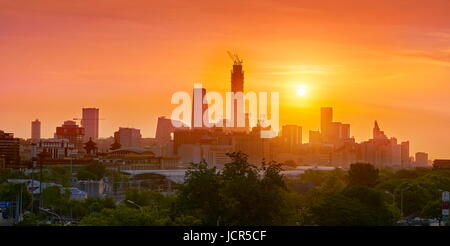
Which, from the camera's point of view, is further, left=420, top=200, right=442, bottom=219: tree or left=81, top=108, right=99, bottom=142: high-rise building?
left=81, top=108, right=99, bottom=142: high-rise building

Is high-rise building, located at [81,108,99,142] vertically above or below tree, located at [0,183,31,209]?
above

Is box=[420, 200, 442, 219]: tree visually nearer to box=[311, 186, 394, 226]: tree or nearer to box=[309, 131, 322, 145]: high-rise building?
box=[311, 186, 394, 226]: tree

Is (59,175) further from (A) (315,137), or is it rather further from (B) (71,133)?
(A) (315,137)

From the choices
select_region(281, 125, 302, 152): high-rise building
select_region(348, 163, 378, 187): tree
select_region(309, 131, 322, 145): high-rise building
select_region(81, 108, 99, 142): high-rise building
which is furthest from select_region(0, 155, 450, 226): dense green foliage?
select_region(281, 125, 302, 152): high-rise building

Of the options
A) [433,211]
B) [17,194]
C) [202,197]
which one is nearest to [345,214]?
[202,197]

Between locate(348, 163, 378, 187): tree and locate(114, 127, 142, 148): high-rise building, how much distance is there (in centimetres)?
10220

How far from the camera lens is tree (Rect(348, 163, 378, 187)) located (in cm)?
7744

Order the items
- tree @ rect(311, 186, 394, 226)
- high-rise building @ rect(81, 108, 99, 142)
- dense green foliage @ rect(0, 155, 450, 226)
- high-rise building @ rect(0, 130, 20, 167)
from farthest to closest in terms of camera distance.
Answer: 1. high-rise building @ rect(81, 108, 99, 142)
2. high-rise building @ rect(0, 130, 20, 167)
3. tree @ rect(311, 186, 394, 226)
4. dense green foliage @ rect(0, 155, 450, 226)

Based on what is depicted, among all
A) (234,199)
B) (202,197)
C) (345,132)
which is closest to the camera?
(234,199)

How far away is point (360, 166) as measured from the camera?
8025 cm

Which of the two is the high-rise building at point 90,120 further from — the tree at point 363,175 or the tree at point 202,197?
the tree at point 202,197

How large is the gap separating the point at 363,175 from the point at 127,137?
111 m

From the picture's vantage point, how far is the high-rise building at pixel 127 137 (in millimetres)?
182500

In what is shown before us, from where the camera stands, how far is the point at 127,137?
18550cm
